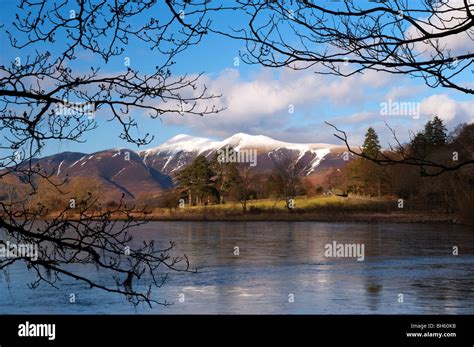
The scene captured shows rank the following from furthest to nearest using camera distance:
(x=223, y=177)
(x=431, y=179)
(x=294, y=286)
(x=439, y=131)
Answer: (x=223, y=177), (x=439, y=131), (x=431, y=179), (x=294, y=286)

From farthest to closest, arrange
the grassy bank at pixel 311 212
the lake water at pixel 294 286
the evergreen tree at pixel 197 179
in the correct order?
the evergreen tree at pixel 197 179, the grassy bank at pixel 311 212, the lake water at pixel 294 286

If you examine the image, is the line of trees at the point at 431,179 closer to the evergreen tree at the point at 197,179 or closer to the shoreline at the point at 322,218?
the shoreline at the point at 322,218

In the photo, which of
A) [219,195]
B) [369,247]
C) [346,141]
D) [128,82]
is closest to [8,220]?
[128,82]

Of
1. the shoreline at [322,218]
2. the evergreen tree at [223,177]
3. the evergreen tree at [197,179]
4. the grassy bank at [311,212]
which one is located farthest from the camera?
the evergreen tree at [223,177]

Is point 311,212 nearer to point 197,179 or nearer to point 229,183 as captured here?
point 229,183

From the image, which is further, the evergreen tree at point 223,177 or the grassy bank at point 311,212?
the evergreen tree at point 223,177

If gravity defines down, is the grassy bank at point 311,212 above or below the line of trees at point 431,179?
below

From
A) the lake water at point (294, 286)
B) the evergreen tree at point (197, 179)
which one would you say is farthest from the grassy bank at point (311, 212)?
the lake water at point (294, 286)

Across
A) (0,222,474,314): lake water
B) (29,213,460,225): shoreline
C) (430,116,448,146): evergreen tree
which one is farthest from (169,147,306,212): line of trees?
(0,222,474,314): lake water

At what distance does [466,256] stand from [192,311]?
14.2m

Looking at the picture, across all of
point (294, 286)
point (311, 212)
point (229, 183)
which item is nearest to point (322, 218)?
point (311, 212)

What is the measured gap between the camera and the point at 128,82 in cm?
358

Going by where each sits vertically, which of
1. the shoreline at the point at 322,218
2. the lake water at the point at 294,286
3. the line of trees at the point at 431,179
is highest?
the line of trees at the point at 431,179

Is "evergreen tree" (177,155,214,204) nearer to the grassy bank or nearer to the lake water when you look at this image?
the grassy bank
